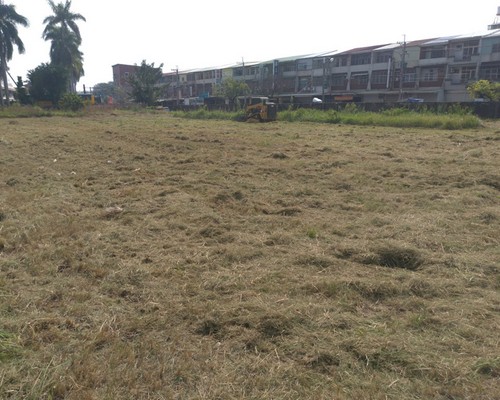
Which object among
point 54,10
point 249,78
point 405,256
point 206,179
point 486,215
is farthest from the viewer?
point 249,78

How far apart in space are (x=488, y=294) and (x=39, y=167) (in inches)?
379

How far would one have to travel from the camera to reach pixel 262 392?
2367 mm

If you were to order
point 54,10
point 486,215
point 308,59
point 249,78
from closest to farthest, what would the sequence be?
point 486,215
point 54,10
point 308,59
point 249,78

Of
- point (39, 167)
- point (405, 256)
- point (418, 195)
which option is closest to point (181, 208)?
point (405, 256)

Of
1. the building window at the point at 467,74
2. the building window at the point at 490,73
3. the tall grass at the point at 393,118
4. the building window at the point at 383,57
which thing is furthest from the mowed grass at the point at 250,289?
the building window at the point at 383,57

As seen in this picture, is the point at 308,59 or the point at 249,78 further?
the point at 249,78

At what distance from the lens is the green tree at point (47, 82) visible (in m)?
41.4

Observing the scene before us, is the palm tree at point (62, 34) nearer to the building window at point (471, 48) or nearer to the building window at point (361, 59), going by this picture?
the building window at point (361, 59)

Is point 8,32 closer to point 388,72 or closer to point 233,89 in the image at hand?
point 233,89

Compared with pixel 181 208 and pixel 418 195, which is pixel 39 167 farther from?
pixel 418 195

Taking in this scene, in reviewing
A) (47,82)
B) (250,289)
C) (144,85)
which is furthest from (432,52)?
(250,289)

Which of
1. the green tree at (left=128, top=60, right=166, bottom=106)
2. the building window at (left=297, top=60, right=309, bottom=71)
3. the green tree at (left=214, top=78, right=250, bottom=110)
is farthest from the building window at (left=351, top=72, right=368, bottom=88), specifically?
the green tree at (left=128, top=60, right=166, bottom=106)

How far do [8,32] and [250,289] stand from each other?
48.8m

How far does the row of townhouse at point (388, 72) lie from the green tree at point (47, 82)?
2827 centimetres
